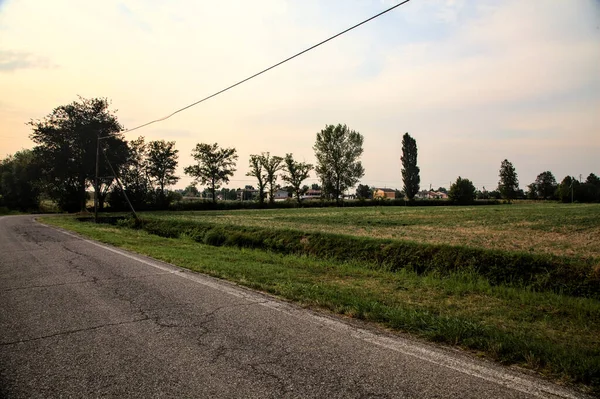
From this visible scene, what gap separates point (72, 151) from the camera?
47250 mm

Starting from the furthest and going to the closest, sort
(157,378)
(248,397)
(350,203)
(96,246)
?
(350,203) < (96,246) < (157,378) < (248,397)

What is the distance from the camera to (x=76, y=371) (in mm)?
3500

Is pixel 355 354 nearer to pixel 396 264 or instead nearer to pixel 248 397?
pixel 248 397

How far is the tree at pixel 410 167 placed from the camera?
84.3 m

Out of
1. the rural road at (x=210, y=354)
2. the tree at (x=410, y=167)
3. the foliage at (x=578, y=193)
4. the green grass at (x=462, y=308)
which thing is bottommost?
the green grass at (x=462, y=308)

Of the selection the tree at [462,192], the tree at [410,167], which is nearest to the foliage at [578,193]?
the tree at [462,192]

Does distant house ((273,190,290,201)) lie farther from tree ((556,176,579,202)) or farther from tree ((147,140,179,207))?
tree ((556,176,579,202))

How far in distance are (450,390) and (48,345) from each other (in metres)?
4.40

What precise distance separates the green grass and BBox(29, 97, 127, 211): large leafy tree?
45.2 m

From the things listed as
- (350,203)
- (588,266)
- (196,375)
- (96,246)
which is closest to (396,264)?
(588,266)

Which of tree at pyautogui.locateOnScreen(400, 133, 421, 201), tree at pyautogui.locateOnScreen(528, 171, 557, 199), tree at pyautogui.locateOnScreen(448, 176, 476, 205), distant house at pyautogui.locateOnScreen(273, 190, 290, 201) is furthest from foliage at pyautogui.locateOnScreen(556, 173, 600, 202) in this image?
distant house at pyautogui.locateOnScreen(273, 190, 290, 201)

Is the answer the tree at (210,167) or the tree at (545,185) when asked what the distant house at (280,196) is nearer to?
the tree at (210,167)

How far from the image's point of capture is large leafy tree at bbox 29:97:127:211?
46.2 m

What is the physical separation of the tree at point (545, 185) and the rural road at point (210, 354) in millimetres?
123527
